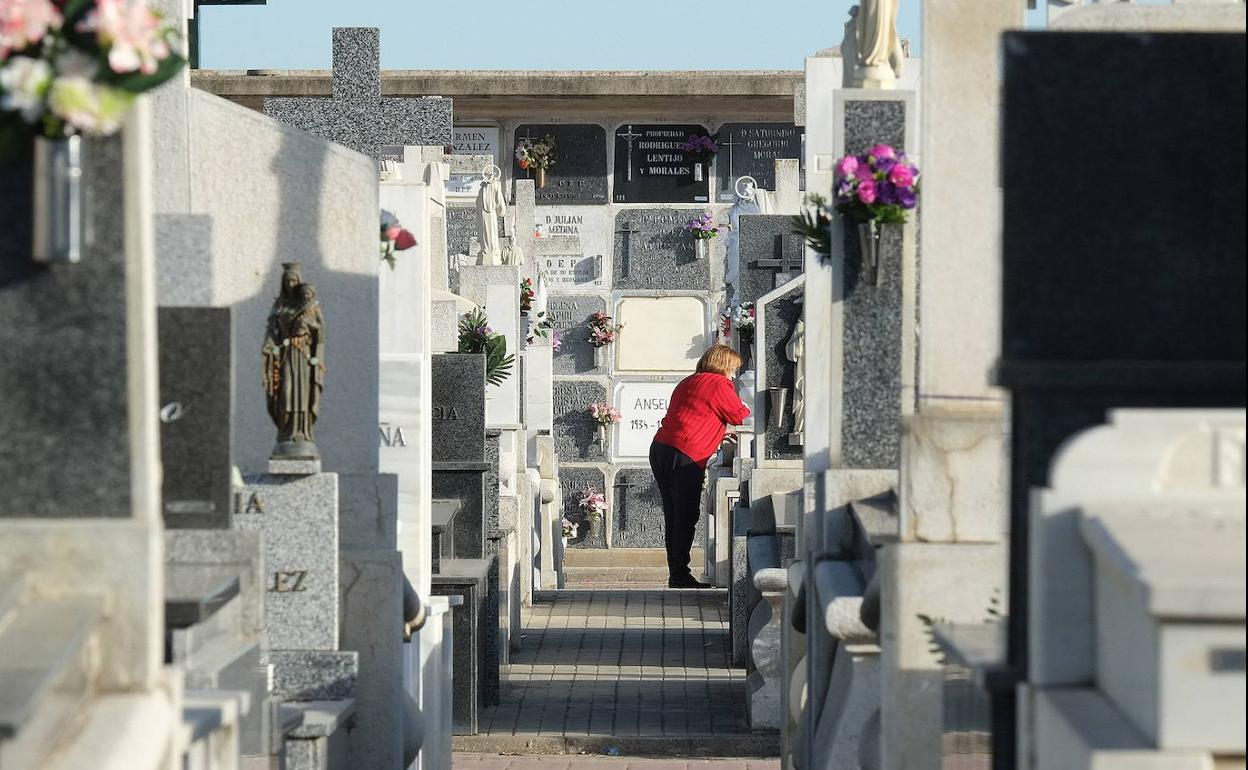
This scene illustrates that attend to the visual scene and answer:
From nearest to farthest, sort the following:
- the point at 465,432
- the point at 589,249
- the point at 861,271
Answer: the point at 861,271, the point at 465,432, the point at 589,249

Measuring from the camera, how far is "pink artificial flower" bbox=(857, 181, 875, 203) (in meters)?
7.20

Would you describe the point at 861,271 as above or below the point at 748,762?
above

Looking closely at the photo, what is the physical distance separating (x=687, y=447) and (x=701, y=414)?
0.44m

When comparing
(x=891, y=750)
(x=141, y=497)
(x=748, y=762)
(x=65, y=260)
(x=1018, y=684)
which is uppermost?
(x=65, y=260)

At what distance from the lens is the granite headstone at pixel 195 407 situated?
16.9 ft

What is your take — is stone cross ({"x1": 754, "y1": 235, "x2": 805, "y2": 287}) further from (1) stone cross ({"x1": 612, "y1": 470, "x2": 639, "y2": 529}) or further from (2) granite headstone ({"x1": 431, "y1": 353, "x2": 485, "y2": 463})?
(1) stone cross ({"x1": 612, "y1": 470, "x2": 639, "y2": 529})

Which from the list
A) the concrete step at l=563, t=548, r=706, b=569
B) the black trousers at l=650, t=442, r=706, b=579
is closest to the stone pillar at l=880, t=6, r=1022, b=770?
the black trousers at l=650, t=442, r=706, b=579

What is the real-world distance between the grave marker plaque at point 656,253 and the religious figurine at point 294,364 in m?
16.9

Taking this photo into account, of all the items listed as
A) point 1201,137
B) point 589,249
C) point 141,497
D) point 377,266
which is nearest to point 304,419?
point 377,266

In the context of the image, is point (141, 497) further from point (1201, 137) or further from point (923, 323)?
point (923, 323)

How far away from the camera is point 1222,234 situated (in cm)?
344

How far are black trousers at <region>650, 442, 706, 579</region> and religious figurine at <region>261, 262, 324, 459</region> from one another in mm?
10486

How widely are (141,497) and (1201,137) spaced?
1774 mm

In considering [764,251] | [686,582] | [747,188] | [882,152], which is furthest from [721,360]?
[882,152]
